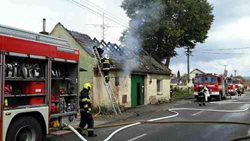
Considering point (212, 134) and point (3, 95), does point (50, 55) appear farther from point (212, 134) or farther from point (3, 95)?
point (212, 134)

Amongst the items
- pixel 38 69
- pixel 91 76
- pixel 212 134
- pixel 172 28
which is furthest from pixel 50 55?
pixel 172 28

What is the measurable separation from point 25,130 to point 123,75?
1577 centimetres

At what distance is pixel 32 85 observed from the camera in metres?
9.55

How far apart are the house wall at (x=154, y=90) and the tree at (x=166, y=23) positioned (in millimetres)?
2429

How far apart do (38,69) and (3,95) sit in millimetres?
1639

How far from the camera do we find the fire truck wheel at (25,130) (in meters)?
8.62

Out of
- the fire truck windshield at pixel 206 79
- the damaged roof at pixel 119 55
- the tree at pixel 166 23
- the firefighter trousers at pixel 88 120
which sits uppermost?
the tree at pixel 166 23

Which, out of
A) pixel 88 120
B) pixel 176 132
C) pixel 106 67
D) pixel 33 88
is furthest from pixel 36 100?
pixel 106 67

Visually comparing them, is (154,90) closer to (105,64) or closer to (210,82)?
(210,82)

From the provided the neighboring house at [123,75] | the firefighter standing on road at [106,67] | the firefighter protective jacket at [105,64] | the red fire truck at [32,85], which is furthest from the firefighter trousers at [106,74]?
the red fire truck at [32,85]

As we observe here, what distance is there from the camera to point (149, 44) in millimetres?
30250

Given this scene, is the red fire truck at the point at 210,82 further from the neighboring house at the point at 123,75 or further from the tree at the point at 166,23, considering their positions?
the tree at the point at 166,23

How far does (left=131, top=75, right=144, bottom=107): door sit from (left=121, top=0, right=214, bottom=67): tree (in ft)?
8.33

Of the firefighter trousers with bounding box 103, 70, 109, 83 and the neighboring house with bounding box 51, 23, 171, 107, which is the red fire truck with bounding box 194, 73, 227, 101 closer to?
the neighboring house with bounding box 51, 23, 171, 107
